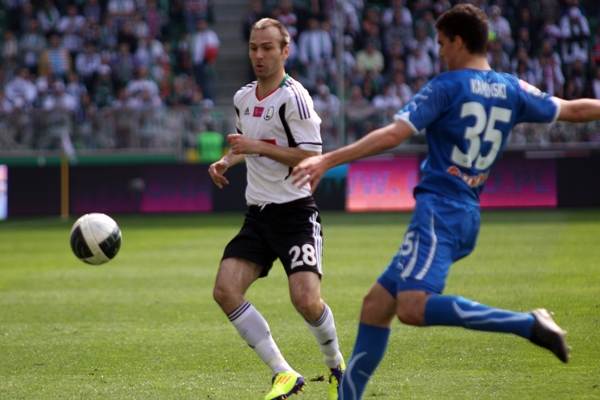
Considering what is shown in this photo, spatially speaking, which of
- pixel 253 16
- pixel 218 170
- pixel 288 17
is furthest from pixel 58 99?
pixel 218 170

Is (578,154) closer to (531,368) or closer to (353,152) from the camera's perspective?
(531,368)

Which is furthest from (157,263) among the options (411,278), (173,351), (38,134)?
(38,134)

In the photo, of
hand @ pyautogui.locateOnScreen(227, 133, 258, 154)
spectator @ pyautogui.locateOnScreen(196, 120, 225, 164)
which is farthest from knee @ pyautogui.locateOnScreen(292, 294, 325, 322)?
spectator @ pyautogui.locateOnScreen(196, 120, 225, 164)

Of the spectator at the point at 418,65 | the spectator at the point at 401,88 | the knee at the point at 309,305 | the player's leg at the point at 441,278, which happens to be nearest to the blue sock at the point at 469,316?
the player's leg at the point at 441,278

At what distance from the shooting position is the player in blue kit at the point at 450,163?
4340 mm

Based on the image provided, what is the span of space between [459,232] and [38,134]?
19.1 meters

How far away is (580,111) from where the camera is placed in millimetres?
4699

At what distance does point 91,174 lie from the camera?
21422 mm

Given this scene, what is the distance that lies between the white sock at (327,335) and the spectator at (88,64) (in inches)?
846

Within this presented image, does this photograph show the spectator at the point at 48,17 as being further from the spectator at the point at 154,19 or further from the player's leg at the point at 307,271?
the player's leg at the point at 307,271

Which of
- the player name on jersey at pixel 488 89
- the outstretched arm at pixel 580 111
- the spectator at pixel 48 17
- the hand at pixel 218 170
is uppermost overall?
the spectator at pixel 48 17

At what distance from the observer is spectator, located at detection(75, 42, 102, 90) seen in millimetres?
25844

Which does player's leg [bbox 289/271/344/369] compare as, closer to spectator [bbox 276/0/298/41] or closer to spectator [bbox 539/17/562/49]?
spectator [bbox 539/17/562/49]

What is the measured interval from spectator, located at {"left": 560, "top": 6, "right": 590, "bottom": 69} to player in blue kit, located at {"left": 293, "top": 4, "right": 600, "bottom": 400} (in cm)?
1962
